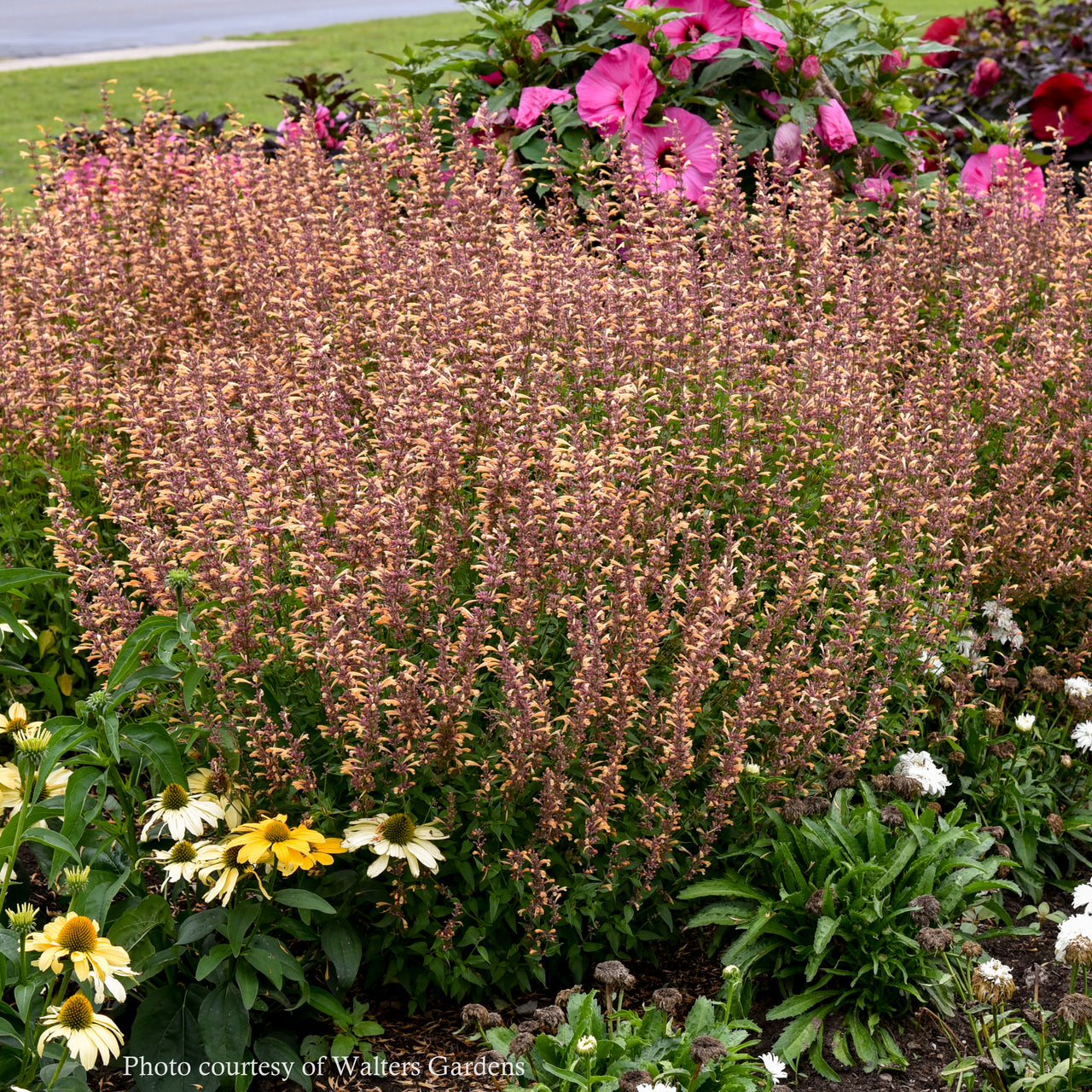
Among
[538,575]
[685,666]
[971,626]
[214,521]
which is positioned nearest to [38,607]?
[214,521]

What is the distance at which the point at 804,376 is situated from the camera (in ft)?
12.0

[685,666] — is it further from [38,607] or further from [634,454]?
[38,607]

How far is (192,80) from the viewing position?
17.3 meters

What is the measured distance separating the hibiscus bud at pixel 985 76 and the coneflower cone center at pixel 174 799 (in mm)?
6637

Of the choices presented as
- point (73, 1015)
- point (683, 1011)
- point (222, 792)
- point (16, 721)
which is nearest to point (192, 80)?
point (16, 721)

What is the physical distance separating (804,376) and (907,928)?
161 centimetres

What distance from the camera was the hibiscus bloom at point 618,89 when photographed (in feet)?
16.5

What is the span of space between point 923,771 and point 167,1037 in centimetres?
208

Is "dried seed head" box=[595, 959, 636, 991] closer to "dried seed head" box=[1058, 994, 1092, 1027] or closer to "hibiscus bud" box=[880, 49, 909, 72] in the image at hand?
"dried seed head" box=[1058, 994, 1092, 1027]

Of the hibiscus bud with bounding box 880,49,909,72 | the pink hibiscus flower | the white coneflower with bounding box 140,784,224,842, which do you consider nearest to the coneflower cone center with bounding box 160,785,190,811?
the white coneflower with bounding box 140,784,224,842

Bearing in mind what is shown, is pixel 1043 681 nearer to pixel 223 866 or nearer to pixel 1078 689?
pixel 1078 689

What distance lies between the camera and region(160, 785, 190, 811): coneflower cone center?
2.73m

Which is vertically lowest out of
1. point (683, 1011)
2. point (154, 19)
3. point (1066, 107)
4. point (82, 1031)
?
point (683, 1011)

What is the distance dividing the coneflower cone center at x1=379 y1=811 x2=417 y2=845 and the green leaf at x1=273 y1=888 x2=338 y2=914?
0.19 meters
